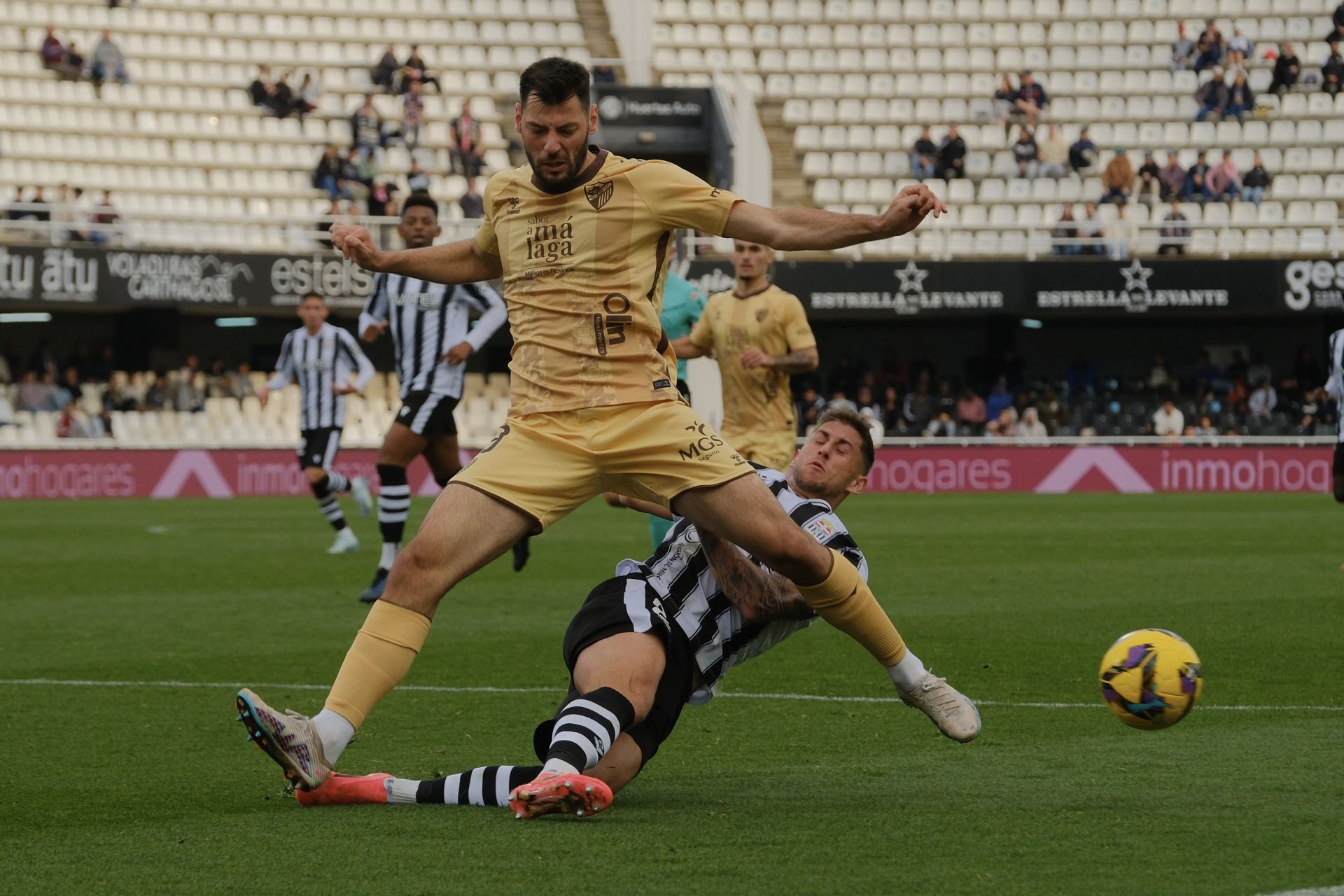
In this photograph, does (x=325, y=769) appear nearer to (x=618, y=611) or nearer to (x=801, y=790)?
(x=618, y=611)

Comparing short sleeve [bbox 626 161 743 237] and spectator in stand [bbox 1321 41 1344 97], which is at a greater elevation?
spectator in stand [bbox 1321 41 1344 97]

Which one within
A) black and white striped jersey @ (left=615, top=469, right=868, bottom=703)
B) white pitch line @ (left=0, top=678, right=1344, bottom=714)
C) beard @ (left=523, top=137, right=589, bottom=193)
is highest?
beard @ (left=523, top=137, right=589, bottom=193)

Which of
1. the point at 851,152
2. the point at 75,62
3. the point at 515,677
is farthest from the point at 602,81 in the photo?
the point at 515,677

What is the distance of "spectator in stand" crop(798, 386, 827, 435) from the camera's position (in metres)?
28.8

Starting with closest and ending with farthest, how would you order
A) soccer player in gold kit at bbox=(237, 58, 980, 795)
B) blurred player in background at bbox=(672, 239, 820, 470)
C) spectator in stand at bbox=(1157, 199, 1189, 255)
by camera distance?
soccer player in gold kit at bbox=(237, 58, 980, 795), blurred player in background at bbox=(672, 239, 820, 470), spectator in stand at bbox=(1157, 199, 1189, 255)

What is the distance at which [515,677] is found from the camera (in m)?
7.35

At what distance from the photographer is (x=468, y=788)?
456 centimetres

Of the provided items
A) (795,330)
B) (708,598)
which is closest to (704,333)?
(795,330)

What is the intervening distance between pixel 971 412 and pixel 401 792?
2510 cm

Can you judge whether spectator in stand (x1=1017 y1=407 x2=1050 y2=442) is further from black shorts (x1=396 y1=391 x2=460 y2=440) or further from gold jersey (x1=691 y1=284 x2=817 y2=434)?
black shorts (x1=396 y1=391 x2=460 y2=440)

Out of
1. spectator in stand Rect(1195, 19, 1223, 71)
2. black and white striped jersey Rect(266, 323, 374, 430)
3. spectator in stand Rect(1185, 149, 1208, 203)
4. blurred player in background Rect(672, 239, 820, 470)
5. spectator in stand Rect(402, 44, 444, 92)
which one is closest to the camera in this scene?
blurred player in background Rect(672, 239, 820, 470)

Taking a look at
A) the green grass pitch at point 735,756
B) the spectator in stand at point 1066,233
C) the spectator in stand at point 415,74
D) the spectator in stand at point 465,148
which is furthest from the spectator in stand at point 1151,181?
the green grass pitch at point 735,756

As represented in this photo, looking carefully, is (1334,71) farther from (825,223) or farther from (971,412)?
(825,223)

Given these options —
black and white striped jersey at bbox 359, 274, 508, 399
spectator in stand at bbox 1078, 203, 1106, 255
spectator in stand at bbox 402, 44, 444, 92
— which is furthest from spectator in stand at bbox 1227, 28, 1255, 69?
black and white striped jersey at bbox 359, 274, 508, 399
